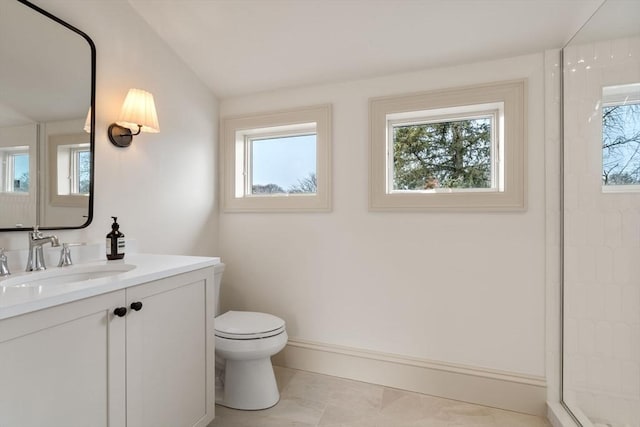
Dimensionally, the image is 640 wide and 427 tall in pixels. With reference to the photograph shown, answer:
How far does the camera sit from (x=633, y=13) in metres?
1.40

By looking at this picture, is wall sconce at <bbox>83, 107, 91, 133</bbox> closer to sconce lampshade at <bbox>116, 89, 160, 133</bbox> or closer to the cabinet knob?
sconce lampshade at <bbox>116, 89, 160, 133</bbox>

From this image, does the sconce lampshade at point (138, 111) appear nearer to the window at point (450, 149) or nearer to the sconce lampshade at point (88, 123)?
the sconce lampshade at point (88, 123)

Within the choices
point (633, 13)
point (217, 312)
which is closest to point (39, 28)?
point (217, 312)

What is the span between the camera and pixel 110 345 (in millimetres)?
1067

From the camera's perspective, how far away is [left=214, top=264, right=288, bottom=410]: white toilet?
174cm

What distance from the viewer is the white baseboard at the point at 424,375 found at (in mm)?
1763

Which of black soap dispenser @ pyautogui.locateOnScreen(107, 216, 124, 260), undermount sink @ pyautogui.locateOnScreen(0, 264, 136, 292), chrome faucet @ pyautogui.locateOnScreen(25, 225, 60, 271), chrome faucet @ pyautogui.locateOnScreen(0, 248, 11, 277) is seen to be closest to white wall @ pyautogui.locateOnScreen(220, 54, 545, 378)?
black soap dispenser @ pyautogui.locateOnScreen(107, 216, 124, 260)

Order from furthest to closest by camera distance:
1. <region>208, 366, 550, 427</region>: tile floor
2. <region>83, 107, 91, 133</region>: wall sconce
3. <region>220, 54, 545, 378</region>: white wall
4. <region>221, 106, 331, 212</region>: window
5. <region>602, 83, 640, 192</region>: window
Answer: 1. <region>221, 106, 331, 212</region>: window
2. <region>220, 54, 545, 378</region>: white wall
3. <region>208, 366, 550, 427</region>: tile floor
4. <region>83, 107, 91, 133</region>: wall sconce
5. <region>602, 83, 640, 192</region>: window

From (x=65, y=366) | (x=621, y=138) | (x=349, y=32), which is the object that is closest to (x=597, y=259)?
(x=621, y=138)

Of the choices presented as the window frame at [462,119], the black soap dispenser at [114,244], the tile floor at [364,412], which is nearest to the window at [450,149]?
the window frame at [462,119]

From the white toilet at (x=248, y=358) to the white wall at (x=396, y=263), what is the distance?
17.4 inches

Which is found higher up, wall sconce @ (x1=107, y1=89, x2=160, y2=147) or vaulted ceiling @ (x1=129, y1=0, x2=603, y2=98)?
vaulted ceiling @ (x1=129, y1=0, x2=603, y2=98)

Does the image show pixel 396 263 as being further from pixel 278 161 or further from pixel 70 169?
pixel 70 169

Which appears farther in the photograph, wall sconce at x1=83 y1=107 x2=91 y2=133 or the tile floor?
the tile floor
